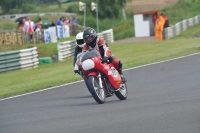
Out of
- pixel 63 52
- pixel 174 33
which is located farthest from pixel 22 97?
pixel 174 33

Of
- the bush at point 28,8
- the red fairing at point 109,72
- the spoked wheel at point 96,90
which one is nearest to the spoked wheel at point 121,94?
the red fairing at point 109,72

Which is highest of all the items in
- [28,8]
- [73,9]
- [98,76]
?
[98,76]

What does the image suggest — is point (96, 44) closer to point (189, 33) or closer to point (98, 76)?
point (98, 76)

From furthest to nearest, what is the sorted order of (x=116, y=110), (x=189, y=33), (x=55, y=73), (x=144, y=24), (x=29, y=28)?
1. (x=144, y=24)
2. (x=189, y=33)
3. (x=29, y=28)
4. (x=55, y=73)
5. (x=116, y=110)

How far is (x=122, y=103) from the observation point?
39.1ft

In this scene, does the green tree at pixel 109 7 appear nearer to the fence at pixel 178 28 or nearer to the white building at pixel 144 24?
the fence at pixel 178 28

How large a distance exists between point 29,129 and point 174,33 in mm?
35091

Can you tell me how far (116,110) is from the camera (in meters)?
10.7

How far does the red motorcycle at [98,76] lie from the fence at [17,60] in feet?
45.8

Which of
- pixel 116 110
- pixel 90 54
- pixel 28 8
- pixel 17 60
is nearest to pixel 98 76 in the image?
pixel 90 54

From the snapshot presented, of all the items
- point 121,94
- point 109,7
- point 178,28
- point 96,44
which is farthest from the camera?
point 109,7

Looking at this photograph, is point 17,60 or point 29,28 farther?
point 29,28

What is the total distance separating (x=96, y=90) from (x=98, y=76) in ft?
0.92

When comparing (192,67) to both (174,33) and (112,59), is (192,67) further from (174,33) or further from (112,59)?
(174,33)
